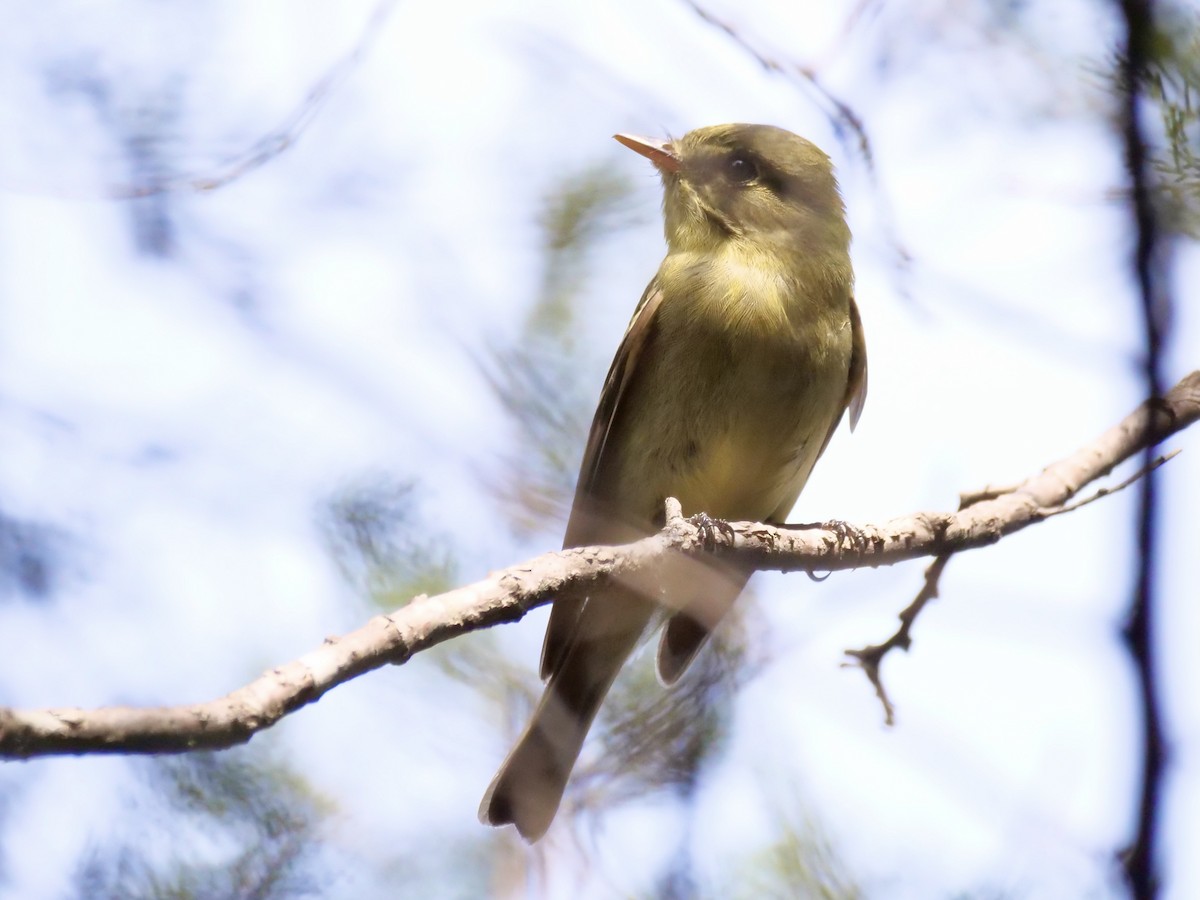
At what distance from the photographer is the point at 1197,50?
2.76 m

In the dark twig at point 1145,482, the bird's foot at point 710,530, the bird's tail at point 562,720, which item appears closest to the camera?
the dark twig at point 1145,482

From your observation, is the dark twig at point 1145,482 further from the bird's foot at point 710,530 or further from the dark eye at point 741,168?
the dark eye at point 741,168

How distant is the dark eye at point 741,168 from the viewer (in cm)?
513

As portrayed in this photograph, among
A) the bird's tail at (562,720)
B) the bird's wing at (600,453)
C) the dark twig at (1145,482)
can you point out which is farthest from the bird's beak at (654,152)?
the dark twig at (1145,482)

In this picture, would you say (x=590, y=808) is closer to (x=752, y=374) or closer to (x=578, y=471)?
(x=578, y=471)

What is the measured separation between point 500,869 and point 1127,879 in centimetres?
260

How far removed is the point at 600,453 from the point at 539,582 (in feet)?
6.17

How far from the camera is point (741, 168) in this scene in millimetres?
5160

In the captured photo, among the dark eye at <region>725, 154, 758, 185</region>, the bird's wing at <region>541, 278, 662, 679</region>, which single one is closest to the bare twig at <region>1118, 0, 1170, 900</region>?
the bird's wing at <region>541, 278, 662, 679</region>

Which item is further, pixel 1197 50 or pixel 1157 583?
pixel 1197 50

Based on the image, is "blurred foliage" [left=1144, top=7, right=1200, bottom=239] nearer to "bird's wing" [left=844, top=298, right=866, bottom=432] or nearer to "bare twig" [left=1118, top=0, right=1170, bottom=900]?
"bare twig" [left=1118, top=0, right=1170, bottom=900]

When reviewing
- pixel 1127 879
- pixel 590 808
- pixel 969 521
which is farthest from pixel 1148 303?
pixel 590 808

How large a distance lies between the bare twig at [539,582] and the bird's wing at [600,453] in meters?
0.93

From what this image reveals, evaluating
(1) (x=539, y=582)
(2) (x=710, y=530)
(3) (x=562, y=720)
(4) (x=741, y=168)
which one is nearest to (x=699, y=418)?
(2) (x=710, y=530)
